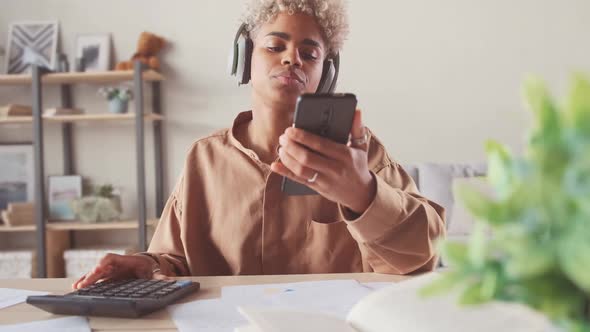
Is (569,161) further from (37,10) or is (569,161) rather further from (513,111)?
(37,10)

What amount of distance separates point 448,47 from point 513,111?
55 centimetres

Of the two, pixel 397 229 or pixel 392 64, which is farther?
pixel 392 64

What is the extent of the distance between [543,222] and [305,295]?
0.62m

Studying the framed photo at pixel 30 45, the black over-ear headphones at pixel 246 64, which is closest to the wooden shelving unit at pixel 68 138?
the framed photo at pixel 30 45

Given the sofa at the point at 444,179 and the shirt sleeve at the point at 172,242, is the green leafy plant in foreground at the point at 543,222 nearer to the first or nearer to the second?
the shirt sleeve at the point at 172,242

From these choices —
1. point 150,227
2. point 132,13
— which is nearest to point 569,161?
point 150,227

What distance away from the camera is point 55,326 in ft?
2.18

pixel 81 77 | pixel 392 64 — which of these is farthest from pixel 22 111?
pixel 392 64

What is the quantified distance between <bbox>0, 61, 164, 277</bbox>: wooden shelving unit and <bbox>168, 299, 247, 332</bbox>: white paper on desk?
91.8 inches

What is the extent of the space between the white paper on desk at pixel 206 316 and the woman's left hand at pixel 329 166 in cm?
20

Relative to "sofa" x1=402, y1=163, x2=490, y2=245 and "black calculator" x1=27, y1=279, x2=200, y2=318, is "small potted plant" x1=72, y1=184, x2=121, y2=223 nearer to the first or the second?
"sofa" x1=402, y1=163, x2=490, y2=245

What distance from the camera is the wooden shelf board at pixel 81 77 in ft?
10.0

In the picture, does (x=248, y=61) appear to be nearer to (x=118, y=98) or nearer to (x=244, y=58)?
(x=244, y=58)

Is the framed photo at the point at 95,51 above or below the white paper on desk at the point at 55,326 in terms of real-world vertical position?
above
